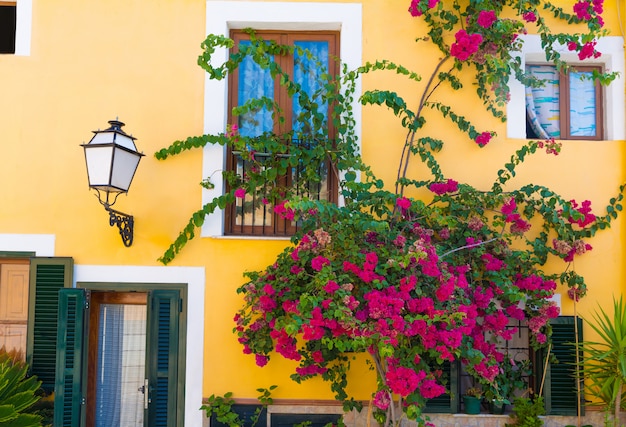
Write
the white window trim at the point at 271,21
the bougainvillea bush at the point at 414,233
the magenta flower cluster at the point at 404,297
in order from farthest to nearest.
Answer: the white window trim at the point at 271,21, the bougainvillea bush at the point at 414,233, the magenta flower cluster at the point at 404,297

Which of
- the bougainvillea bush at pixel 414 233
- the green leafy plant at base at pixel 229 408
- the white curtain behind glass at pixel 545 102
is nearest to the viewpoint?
the bougainvillea bush at pixel 414 233

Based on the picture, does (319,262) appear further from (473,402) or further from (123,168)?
(473,402)

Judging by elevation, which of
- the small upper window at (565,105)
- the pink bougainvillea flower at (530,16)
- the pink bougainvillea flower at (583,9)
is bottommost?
the small upper window at (565,105)

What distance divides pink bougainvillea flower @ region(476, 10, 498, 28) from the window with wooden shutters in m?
1.48

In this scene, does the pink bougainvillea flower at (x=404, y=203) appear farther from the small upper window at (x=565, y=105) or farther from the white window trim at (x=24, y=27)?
the white window trim at (x=24, y=27)

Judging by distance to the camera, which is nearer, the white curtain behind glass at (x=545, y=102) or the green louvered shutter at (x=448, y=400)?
the green louvered shutter at (x=448, y=400)

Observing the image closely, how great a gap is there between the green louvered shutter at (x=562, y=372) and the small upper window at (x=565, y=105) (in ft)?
6.38

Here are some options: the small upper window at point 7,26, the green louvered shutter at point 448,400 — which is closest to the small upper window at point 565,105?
the green louvered shutter at point 448,400

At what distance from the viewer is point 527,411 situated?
20.1ft

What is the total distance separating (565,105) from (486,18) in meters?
1.38

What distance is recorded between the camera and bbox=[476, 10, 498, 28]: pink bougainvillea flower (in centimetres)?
627

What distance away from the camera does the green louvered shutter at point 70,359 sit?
5.84m

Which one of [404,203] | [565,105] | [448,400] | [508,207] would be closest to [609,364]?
[448,400]

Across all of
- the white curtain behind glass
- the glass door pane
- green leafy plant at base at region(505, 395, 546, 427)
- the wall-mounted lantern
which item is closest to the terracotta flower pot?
green leafy plant at base at region(505, 395, 546, 427)
